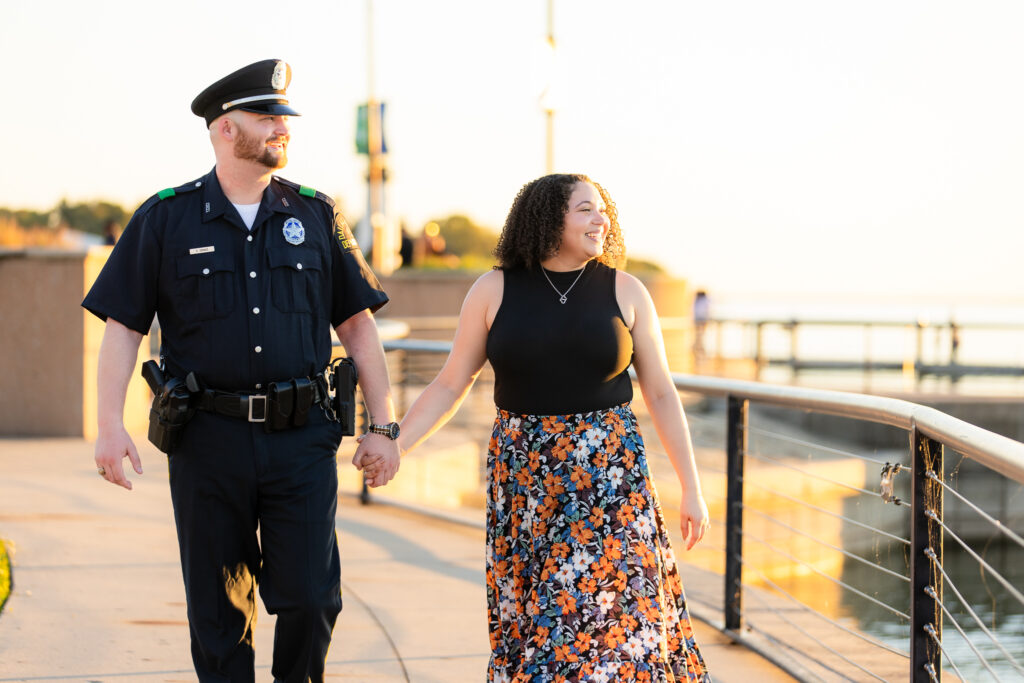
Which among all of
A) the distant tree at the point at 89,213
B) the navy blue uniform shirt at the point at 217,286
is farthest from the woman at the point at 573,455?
the distant tree at the point at 89,213

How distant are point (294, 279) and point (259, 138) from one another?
364mm

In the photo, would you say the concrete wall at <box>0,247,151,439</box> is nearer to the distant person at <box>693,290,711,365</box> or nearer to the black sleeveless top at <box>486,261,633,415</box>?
the black sleeveless top at <box>486,261,633,415</box>

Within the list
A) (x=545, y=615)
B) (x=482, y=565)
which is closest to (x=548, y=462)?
(x=545, y=615)

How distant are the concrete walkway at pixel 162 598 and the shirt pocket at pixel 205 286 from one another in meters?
1.51

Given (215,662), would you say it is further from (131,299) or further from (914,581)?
(914,581)

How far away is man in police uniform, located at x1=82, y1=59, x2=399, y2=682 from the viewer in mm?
2947

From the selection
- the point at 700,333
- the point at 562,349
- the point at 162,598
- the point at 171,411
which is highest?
the point at 562,349

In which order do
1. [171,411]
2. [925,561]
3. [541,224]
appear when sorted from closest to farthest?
[171,411]
[925,561]
[541,224]

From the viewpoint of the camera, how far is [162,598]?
486cm

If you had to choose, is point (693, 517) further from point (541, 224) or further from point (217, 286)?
point (217, 286)

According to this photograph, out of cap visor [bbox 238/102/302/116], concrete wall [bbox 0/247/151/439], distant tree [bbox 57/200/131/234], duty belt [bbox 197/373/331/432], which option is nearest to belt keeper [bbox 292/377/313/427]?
duty belt [bbox 197/373/331/432]

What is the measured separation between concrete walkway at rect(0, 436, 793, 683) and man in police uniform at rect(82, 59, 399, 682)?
40.0 inches

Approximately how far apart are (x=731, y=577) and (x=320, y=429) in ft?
7.21

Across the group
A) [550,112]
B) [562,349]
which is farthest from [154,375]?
[550,112]
